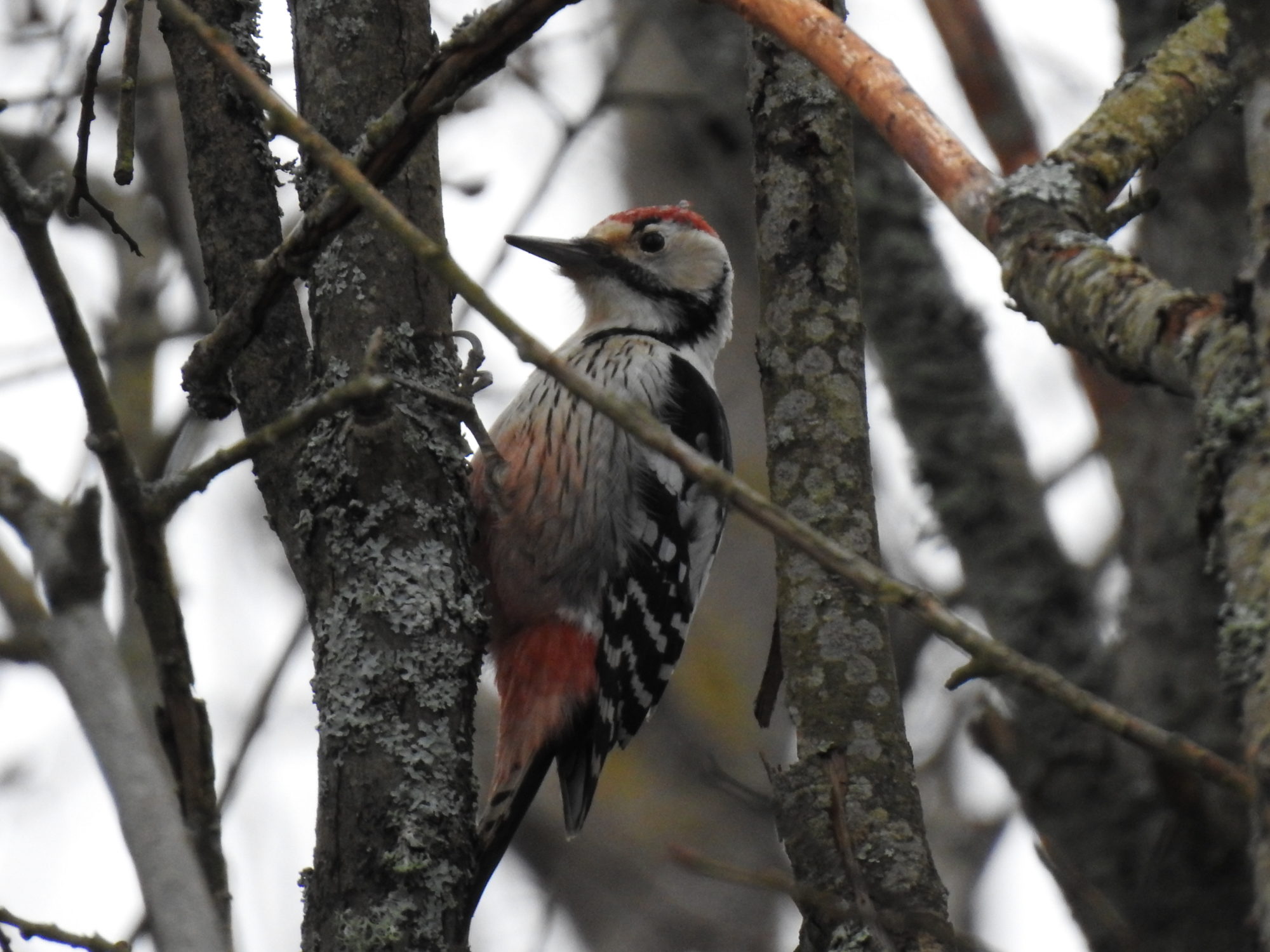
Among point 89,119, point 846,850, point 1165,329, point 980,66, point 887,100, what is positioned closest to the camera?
point 1165,329

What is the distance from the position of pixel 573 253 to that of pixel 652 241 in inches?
12.0

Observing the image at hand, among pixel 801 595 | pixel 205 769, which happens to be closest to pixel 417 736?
pixel 205 769

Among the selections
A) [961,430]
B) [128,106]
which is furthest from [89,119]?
[961,430]

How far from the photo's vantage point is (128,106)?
2.10m

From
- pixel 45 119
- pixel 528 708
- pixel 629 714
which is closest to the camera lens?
pixel 528 708

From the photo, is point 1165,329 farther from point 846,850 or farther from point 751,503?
point 846,850

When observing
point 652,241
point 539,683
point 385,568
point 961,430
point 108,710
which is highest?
point 652,241

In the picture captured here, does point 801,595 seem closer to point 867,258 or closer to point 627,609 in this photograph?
point 627,609

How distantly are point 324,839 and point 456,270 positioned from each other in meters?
0.97

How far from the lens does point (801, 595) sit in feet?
7.75

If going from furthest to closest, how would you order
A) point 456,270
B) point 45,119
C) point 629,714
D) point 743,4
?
point 45,119, point 629,714, point 743,4, point 456,270

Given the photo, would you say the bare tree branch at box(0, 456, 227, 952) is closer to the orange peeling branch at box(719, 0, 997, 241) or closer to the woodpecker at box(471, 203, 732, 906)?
the orange peeling branch at box(719, 0, 997, 241)

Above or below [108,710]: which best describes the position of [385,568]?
above

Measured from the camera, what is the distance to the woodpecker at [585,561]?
3473mm
